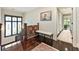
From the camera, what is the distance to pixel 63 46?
1.67 metres

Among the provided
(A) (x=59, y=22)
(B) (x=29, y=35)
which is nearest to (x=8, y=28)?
(B) (x=29, y=35)

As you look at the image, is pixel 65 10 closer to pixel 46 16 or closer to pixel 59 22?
pixel 59 22

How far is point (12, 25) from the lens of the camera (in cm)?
171

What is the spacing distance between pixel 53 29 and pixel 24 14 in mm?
582

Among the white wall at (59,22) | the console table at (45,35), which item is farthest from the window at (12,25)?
the white wall at (59,22)

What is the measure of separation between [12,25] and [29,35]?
35cm

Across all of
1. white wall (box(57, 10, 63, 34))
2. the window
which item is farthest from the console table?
the window

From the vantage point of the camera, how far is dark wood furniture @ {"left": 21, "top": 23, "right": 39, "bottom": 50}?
5.67 feet

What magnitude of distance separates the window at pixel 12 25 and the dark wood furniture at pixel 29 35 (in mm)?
126

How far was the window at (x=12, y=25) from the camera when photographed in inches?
65.8

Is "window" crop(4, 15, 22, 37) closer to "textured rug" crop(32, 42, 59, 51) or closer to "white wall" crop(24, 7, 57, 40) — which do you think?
"white wall" crop(24, 7, 57, 40)

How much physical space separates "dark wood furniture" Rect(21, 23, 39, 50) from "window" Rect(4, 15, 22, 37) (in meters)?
0.13
